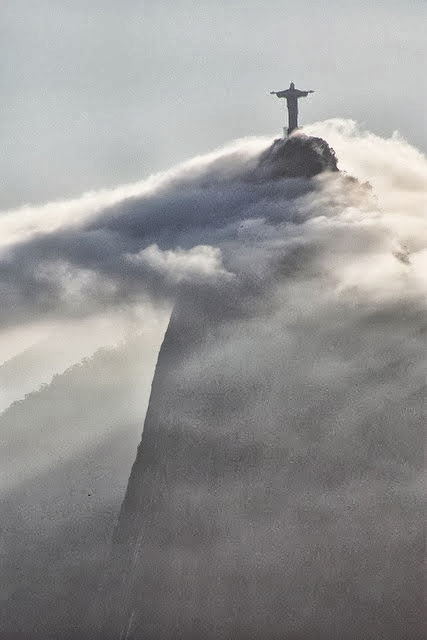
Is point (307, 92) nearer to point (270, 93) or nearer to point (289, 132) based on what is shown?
point (270, 93)

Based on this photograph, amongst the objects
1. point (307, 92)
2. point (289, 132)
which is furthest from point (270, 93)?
point (289, 132)

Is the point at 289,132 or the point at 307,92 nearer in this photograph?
the point at 307,92

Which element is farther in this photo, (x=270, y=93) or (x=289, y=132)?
(x=289, y=132)
